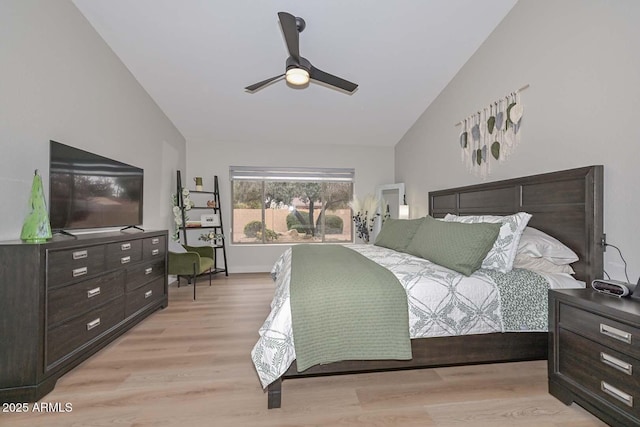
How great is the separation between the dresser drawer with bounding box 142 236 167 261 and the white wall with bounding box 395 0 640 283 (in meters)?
3.42

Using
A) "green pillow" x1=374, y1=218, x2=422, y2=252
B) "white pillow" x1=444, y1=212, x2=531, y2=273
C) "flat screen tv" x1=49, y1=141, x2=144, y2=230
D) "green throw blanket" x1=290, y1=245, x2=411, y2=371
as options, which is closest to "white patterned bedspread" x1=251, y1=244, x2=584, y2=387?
"green throw blanket" x1=290, y1=245, x2=411, y2=371

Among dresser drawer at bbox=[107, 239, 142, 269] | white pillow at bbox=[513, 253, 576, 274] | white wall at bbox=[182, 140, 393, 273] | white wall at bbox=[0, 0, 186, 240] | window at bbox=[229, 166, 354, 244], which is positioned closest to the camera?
white wall at bbox=[0, 0, 186, 240]

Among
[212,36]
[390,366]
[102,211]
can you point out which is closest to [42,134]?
[102,211]

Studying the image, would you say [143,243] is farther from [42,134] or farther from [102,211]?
[42,134]

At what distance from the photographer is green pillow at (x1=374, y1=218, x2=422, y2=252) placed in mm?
2907

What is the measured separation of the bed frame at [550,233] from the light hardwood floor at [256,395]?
0.34 feet

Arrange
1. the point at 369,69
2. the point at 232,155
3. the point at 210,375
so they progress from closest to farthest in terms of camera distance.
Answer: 1. the point at 210,375
2. the point at 369,69
3. the point at 232,155

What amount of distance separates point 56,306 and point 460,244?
260cm

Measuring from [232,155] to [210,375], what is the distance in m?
3.74

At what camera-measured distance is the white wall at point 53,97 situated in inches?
71.4

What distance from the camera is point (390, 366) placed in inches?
66.6

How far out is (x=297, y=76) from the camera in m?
2.38

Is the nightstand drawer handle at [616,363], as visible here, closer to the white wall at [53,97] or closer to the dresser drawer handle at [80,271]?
the dresser drawer handle at [80,271]

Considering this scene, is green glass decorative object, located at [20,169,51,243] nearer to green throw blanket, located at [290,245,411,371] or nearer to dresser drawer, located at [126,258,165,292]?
dresser drawer, located at [126,258,165,292]
